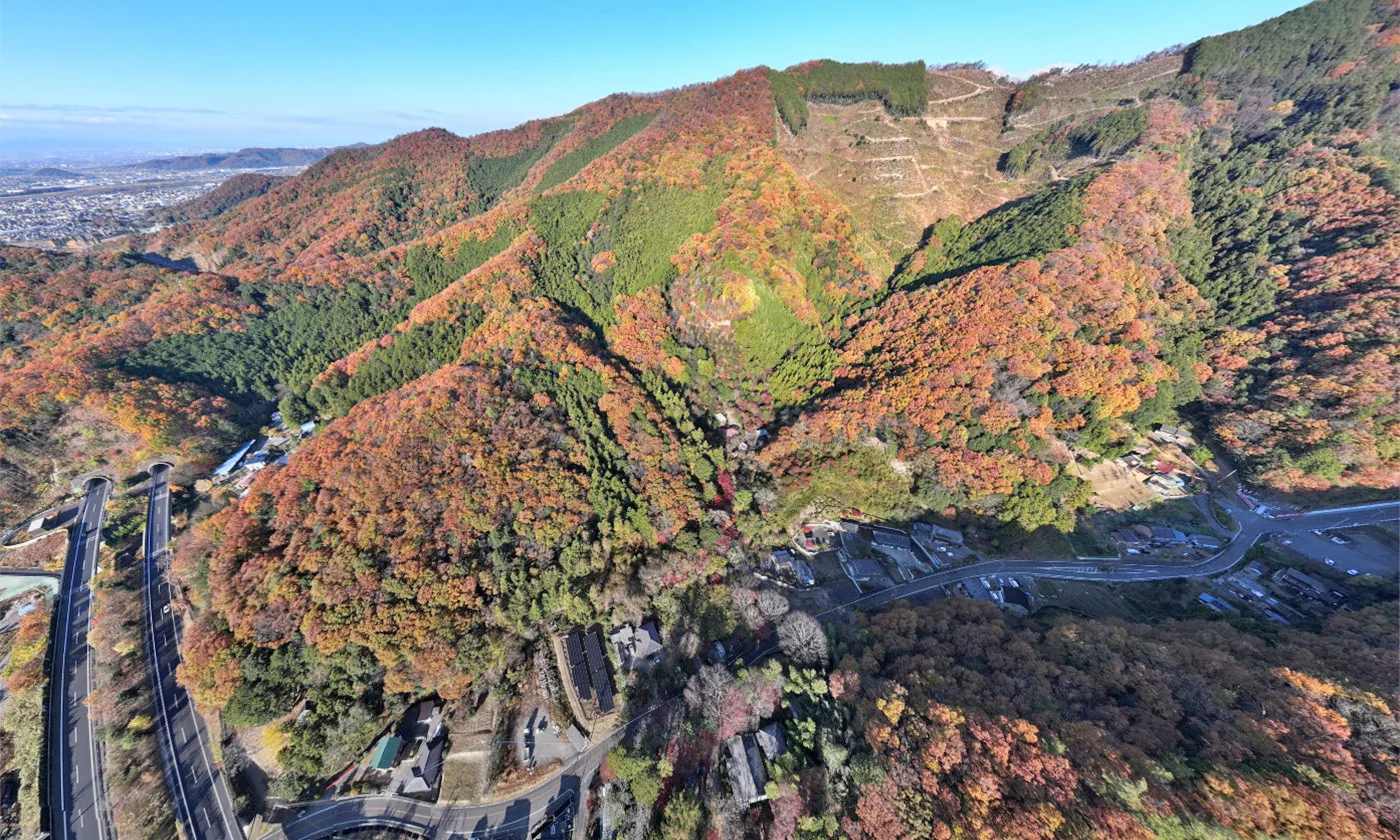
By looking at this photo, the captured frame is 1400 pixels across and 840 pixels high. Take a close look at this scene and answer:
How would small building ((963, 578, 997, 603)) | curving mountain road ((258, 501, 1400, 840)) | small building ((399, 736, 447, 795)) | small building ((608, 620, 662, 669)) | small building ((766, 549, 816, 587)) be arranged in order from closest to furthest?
curving mountain road ((258, 501, 1400, 840)), small building ((399, 736, 447, 795)), small building ((608, 620, 662, 669)), small building ((963, 578, 997, 603)), small building ((766, 549, 816, 587))

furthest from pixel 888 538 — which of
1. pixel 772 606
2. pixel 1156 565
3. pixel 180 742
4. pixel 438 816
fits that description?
pixel 180 742

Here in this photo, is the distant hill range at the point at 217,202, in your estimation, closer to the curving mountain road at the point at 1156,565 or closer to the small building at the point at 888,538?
the small building at the point at 888,538


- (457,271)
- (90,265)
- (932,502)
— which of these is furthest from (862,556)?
(90,265)

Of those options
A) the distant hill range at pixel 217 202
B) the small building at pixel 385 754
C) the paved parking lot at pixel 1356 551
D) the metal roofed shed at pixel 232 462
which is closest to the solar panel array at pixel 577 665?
the small building at pixel 385 754

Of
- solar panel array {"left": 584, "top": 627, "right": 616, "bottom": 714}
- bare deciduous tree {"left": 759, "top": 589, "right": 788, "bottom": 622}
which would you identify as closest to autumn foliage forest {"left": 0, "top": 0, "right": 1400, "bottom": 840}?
solar panel array {"left": 584, "top": 627, "right": 616, "bottom": 714}

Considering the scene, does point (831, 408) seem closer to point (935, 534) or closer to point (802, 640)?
point (935, 534)

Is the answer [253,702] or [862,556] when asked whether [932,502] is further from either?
[253,702]

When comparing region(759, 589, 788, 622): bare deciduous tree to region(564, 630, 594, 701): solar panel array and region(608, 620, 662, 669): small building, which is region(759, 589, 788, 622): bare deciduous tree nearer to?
region(608, 620, 662, 669): small building
